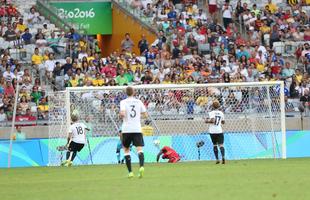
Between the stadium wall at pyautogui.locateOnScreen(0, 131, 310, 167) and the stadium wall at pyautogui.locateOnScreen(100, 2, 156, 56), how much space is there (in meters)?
12.7

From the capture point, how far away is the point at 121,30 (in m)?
49.3

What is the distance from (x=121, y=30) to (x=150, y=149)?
1441 cm

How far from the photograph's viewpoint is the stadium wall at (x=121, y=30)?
48.2 meters

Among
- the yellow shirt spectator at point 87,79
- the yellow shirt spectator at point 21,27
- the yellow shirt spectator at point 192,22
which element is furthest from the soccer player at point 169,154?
the yellow shirt spectator at point 192,22

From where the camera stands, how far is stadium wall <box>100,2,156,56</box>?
1898 inches

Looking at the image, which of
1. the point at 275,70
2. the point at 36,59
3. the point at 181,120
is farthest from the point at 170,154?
the point at 275,70

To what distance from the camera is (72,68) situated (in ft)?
137

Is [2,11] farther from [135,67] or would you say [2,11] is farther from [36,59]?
[135,67]

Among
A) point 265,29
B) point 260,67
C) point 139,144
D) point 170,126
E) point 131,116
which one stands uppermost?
point 265,29

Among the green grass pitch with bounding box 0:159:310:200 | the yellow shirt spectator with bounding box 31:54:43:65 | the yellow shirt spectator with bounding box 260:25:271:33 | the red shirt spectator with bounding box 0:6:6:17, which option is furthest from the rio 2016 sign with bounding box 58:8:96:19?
the green grass pitch with bounding box 0:159:310:200

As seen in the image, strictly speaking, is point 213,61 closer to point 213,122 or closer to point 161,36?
point 161,36

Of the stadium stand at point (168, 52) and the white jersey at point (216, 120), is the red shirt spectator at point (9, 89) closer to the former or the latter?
→ the stadium stand at point (168, 52)

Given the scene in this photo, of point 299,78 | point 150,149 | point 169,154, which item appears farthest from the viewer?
point 299,78

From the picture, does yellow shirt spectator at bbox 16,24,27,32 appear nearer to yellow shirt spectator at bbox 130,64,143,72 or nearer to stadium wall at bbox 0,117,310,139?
yellow shirt spectator at bbox 130,64,143,72
